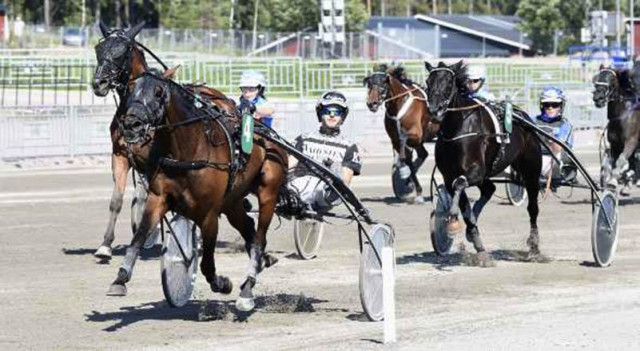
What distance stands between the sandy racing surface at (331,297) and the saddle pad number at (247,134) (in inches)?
53.8

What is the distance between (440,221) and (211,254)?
14.8ft

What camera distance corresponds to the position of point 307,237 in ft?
49.2

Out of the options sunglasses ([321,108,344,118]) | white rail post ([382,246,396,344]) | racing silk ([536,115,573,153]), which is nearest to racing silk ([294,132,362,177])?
sunglasses ([321,108,344,118])

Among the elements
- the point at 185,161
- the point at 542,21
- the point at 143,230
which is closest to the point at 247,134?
the point at 185,161

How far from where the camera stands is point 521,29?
88.7 meters

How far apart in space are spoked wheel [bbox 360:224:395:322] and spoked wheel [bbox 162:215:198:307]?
4.81 feet

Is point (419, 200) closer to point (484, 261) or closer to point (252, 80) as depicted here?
point (484, 261)

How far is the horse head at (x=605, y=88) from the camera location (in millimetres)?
20609

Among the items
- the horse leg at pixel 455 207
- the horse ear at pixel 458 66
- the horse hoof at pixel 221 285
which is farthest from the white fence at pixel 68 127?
the horse hoof at pixel 221 285

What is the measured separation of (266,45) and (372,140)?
62.5 feet

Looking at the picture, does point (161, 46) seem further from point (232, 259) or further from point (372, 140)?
point (232, 259)

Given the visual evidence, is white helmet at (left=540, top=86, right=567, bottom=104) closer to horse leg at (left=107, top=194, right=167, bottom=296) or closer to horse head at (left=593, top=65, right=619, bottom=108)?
horse head at (left=593, top=65, right=619, bottom=108)

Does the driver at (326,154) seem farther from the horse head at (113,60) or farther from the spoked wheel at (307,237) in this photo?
the horse head at (113,60)

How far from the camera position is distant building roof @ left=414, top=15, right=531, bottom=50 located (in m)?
90.2
